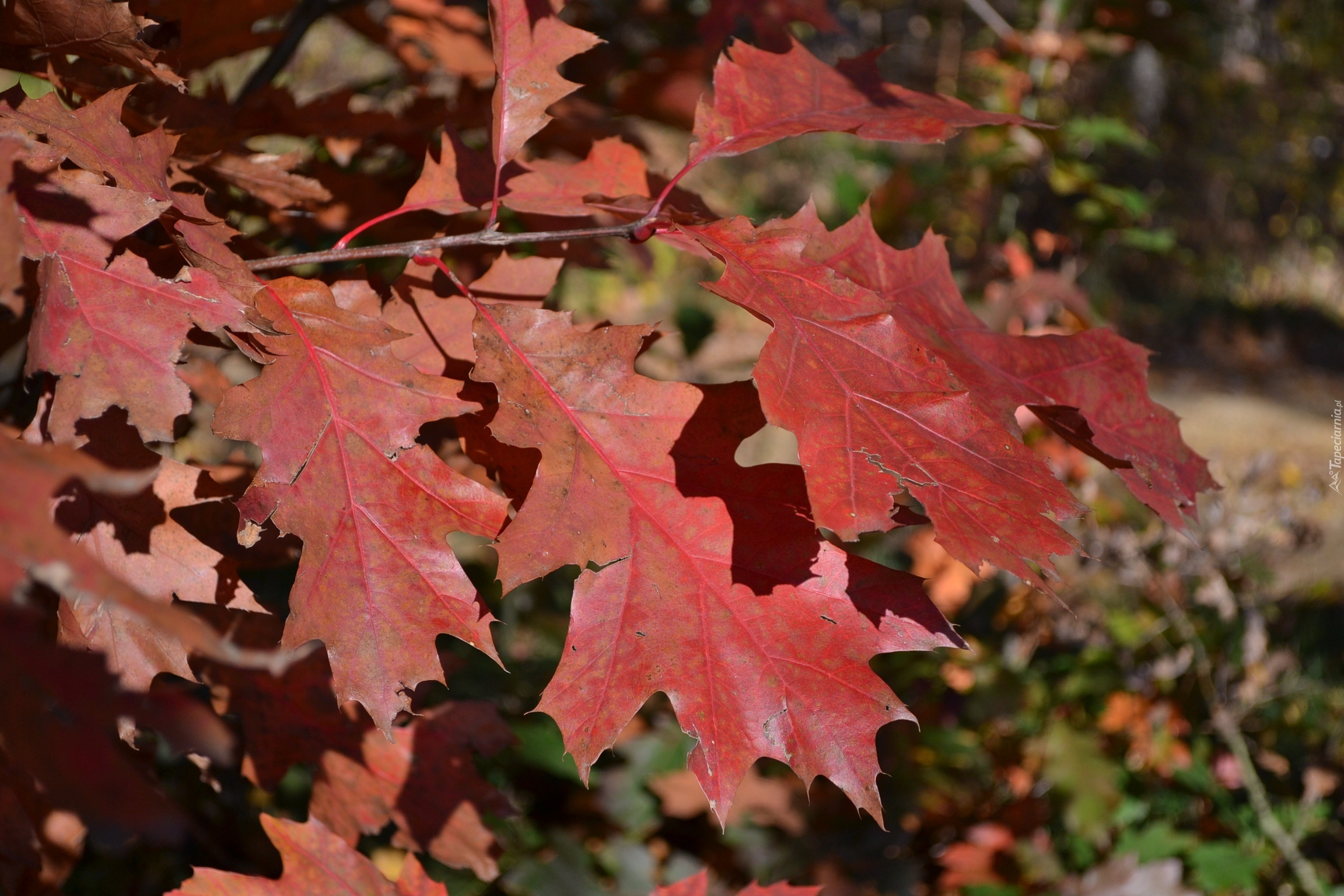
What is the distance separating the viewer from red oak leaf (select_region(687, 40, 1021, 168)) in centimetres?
78

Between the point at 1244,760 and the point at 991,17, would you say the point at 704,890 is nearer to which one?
the point at 1244,760

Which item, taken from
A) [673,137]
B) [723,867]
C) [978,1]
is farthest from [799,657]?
[673,137]

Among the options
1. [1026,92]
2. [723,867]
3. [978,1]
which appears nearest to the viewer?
[723,867]

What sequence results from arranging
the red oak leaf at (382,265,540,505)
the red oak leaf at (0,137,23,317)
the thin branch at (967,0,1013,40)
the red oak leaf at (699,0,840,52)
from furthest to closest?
the thin branch at (967,0,1013,40)
the red oak leaf at (699,0,840,52)
the red oak leaf at (382,265,540,505)
the red oak leaf at (0,137,23,317)

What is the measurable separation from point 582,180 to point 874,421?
0.39 meters

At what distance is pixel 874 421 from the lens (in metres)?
0.61

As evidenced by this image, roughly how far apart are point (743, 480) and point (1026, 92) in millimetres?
2178

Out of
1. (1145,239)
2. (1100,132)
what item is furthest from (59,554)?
(1145,239)

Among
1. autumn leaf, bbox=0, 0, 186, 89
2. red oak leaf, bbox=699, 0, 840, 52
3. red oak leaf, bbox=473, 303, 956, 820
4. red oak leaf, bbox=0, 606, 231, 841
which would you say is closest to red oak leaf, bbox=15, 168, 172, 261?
autumn leaf, bbox=0, 0, 186, 89

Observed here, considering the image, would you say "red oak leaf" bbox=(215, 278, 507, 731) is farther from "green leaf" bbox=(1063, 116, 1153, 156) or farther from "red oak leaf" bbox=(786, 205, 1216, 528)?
"green leaf" bbox=(1063, 116, 1153, 156)

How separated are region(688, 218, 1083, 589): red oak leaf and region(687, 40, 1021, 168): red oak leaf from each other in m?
0.14

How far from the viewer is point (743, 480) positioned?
683mm

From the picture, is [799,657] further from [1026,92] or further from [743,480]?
[1026,92]

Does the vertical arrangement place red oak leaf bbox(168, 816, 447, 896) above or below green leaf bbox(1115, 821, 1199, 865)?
above
